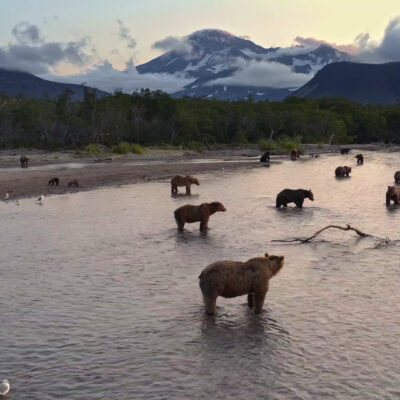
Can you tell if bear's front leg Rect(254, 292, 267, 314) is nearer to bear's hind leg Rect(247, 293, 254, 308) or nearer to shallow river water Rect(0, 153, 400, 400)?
shallow river water Rect(0, 153, 400, 400)

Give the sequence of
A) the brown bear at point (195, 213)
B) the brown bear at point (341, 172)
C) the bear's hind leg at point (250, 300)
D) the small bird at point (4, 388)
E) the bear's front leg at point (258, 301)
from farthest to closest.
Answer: the brown bear at point (341, 172) → the brown bear at point (195, 213) → the bear's hind leg at point (250, 300) → the bear's front leg at point (258, 301) → the small bird at point (4, 388)

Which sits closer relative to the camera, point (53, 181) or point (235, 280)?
point (235, 280)

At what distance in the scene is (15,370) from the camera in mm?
9109

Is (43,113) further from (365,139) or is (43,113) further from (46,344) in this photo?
(46,344)

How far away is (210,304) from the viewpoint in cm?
1145

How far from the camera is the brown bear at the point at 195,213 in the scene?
2112 cm

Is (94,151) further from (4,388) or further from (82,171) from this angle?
(4,388)

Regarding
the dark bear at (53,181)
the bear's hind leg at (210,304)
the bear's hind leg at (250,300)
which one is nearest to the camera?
the bear's hind leg at (210,304)

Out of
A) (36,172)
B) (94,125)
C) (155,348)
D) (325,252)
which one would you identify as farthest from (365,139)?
(155,348)

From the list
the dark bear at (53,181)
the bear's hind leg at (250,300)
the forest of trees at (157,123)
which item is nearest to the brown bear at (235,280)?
the bear's hind leg at (250,300)

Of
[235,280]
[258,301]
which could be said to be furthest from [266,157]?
[235,280]

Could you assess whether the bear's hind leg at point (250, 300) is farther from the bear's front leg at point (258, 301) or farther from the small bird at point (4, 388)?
the small bird at point (4, 388)

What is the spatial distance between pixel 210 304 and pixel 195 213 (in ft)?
32.5

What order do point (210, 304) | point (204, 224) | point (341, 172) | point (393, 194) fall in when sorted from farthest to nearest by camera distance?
point (341, 172)
point (393, 194)
point (204, 224)
point (210, 304)
